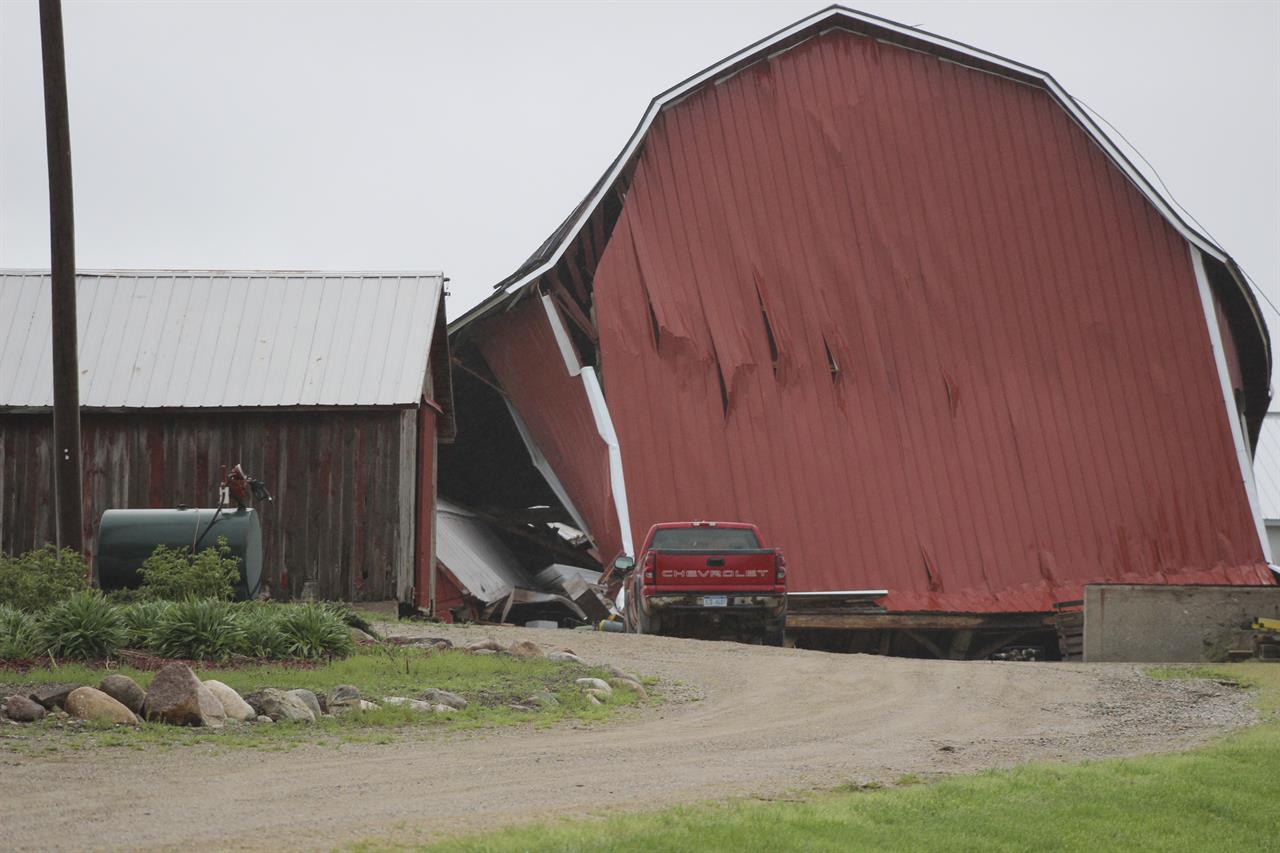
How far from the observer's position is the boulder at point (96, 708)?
400 inches

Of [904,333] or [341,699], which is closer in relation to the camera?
[341,699]

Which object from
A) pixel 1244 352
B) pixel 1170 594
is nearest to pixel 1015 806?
pixel 1170 594

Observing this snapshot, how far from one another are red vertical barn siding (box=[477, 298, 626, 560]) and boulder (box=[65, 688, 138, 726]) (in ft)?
43.8

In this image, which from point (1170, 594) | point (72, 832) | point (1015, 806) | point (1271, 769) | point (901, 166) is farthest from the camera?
point (901, 166)

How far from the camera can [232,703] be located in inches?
418

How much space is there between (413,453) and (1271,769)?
15797 mm

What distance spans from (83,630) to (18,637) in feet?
1.71

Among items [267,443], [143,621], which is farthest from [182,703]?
[267,443]

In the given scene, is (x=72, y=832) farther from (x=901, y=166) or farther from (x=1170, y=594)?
(x=901, y=166)

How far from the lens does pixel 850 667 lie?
1623 centimetres

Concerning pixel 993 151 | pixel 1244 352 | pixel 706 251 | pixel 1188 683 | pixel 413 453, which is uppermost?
pixel 993 151

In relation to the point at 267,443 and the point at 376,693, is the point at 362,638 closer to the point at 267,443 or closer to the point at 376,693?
the point at 376,693

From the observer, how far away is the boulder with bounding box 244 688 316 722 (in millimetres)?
10664

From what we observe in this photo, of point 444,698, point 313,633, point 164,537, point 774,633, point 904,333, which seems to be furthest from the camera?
point 904,333
